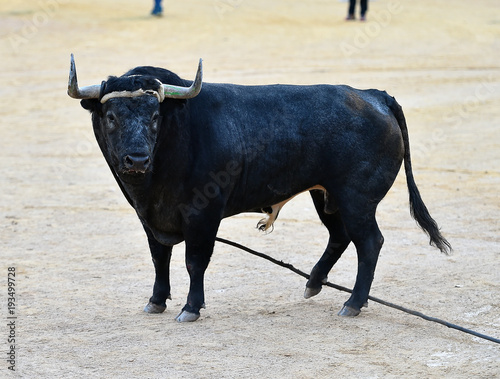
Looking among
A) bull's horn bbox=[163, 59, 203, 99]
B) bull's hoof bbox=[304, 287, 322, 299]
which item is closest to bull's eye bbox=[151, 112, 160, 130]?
bull's horn bbox=[163, 59, 203, 99]

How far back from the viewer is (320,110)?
7328 millimetres

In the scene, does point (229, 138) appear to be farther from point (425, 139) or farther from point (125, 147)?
point (425, 139)

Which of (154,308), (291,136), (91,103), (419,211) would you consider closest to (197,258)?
(154,308)

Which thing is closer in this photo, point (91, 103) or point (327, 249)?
point (91, 103)

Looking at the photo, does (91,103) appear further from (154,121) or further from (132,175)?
(132,175)

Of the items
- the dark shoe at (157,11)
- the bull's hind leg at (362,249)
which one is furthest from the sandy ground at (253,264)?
the dark shoe at (157,11)

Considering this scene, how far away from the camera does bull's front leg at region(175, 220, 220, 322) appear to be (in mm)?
6988

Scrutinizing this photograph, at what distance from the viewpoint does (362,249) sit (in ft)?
24.1

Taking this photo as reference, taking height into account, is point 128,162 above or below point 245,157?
above

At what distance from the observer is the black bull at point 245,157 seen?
267 inches

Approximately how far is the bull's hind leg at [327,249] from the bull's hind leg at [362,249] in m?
0.42

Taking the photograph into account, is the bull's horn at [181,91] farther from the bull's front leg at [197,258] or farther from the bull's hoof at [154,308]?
the bull's hoof at [154,308]

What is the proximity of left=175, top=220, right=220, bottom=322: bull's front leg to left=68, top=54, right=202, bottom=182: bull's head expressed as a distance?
69 cm

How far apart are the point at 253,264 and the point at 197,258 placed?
179 cm
